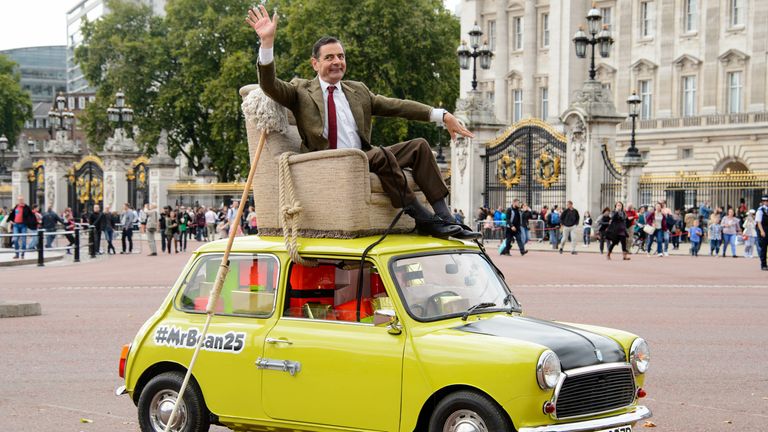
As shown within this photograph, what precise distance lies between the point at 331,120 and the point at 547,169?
3274 cm

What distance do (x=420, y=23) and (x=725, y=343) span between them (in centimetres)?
5244

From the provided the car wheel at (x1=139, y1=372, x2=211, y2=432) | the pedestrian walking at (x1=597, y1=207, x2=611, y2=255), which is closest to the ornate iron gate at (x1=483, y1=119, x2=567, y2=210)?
the pedestrian walking at (x1=597, y1=207, x2=611, y2=255)

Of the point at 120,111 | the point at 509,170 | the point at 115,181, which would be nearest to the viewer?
the point at 509,170

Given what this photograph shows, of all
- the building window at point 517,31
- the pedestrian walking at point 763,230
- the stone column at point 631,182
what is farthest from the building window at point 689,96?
the pedestrian walking at point 763,230

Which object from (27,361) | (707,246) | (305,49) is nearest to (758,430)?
(27,361)

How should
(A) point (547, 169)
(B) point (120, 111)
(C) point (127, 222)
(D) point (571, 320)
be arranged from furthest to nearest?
(B) point (120, 111)
(A) point (547, 169)
(C) point (127, 222)
(D) point (571, 320)

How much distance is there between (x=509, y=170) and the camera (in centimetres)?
4166

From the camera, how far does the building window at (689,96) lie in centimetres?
6600

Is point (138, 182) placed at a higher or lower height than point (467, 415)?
higher

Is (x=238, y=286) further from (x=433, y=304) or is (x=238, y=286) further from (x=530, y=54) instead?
(x=530, y=54)

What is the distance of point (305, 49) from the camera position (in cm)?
6412

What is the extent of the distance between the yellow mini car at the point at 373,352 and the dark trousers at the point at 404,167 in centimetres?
30

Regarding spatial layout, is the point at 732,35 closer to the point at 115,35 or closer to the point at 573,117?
the point at 573,117

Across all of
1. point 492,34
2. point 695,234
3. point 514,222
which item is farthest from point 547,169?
point 492,34
